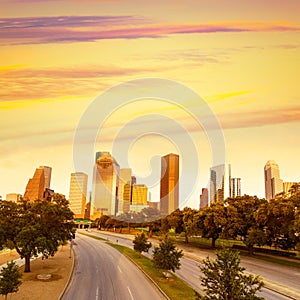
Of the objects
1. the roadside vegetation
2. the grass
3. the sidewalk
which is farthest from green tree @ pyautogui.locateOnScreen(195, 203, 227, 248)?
the sidewalk

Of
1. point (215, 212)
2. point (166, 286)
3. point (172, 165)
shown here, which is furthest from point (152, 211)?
point (166, 286)

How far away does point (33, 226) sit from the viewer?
147 feet

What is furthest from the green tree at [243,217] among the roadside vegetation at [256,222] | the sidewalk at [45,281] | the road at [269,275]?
the sidewalk at [45,281]

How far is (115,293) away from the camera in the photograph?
117ft

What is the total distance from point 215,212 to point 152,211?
3252 inches

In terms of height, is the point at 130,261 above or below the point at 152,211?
below

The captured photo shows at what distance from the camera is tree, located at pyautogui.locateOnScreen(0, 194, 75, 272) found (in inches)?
1703

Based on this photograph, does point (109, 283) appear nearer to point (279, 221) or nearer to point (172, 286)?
point (172, 286)

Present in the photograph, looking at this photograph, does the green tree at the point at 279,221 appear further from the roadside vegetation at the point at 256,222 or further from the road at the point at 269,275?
the road at the point at 269,275

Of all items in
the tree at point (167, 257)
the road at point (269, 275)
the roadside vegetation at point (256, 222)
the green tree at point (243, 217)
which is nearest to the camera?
the road at point (269, 275)

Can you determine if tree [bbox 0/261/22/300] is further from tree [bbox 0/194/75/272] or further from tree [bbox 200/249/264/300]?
tree [bbox 200/249/264/300]

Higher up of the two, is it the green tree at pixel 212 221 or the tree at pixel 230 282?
the green tree at pixel 212 221

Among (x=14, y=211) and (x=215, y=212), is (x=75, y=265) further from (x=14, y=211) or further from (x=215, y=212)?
(x=215, y=212)

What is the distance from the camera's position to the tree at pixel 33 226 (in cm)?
4325
